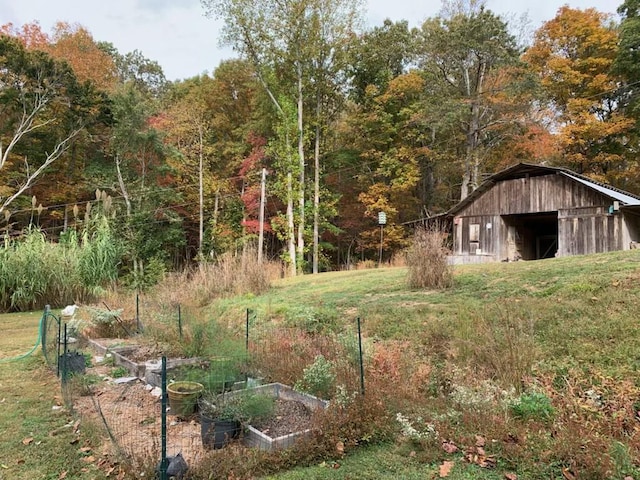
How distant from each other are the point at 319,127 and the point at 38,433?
19.6 metres

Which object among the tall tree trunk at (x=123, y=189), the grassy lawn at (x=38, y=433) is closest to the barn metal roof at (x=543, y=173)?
the grassy lawn at (x=38, y=433)

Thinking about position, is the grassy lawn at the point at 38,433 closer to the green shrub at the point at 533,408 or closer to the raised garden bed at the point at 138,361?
the raised garden bed at the point at 138,361

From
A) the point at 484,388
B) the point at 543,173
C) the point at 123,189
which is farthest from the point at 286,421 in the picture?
the point at 123,189

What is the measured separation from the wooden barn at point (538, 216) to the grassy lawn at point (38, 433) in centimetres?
1457

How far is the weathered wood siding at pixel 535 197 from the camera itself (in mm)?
14125

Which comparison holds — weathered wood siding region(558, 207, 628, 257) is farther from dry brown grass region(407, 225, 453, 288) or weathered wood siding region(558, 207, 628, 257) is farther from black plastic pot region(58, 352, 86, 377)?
black plastic pot region(58, 352, 86, 377)

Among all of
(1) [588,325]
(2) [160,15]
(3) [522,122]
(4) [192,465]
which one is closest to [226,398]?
(4) [192,465]

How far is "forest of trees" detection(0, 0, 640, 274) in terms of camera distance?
18.7 metres

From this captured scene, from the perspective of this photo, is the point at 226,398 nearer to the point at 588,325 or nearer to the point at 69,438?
the point at 69,438

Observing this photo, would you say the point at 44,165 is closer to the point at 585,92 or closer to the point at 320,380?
the point at 320,380

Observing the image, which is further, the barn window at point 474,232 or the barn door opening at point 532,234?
the barn window at point 474,232

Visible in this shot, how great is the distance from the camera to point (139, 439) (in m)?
3.37

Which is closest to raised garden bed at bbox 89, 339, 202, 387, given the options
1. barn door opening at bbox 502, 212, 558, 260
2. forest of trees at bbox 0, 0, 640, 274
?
forest of trees at bbox 0, 0, 640, 274

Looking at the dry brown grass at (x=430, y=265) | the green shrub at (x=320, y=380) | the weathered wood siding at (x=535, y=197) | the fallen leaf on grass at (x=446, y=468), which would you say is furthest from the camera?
the weathered wood siding at (x=535, y=197)
